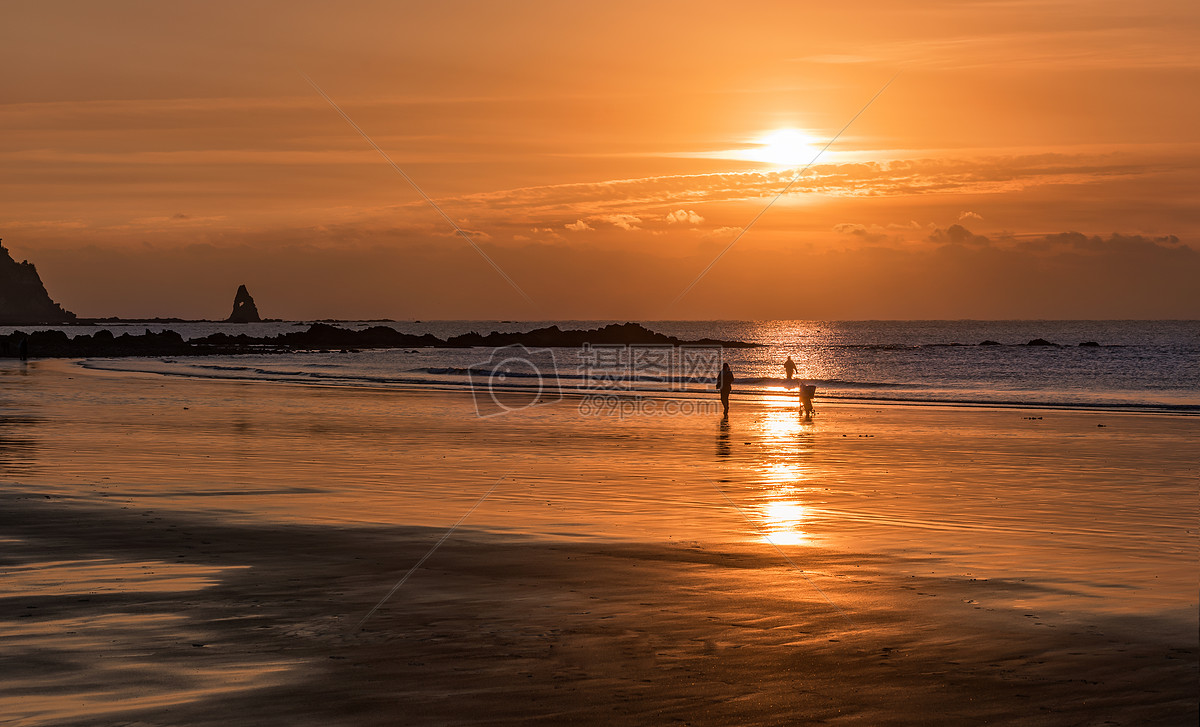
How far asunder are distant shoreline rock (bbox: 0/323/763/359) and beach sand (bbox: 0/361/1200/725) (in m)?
85.2

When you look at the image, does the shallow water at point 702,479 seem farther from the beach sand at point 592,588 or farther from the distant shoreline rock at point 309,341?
the distant shoreline rock at point 309,341

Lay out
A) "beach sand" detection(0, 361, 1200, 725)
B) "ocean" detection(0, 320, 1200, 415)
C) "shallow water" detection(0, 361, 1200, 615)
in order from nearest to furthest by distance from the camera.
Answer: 1. "beach sand" detection(0, 361, 1200, 725)
2. "shallow water" detection(0, 361, 1200, 615)
3. "ocean" detection(0, 320, 1200, 415)

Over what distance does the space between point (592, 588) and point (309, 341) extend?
451ft

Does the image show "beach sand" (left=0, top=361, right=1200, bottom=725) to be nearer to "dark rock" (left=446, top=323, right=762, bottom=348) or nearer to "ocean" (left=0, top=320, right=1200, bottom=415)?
"ocean" (left=0, top=320, right=1200, bottom=415)

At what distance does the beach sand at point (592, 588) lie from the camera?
6.91m

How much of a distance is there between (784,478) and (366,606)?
10861mm

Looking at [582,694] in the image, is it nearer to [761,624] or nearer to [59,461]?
[761,624]

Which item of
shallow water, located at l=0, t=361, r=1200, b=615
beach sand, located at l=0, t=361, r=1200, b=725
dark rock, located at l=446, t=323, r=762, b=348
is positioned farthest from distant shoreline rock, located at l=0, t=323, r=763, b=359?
beach sand, located at l=0, t=361, r=1200, b=725

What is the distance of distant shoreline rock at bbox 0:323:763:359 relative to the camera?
329 ft

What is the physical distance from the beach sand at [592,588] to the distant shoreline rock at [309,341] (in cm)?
8521

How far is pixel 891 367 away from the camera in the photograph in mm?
101125

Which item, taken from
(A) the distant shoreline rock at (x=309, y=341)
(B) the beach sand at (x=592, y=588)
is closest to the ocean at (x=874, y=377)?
(A) the distant shoreline rock at (x=309, y=341)

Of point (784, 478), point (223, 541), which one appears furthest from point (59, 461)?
point (784, 478)

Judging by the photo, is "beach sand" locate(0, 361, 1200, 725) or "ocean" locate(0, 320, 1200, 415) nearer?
"beach sand" locate(0, 361, 1200, 725)
